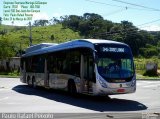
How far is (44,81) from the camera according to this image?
91.0ft

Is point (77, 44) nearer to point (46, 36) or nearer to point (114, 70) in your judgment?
point (114, 70)

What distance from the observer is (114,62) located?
772 inches

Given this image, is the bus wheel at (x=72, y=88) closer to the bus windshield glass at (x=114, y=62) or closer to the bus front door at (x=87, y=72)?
the bus front door at (x=87, y=72)

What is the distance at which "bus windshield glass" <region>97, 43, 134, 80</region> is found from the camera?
19.3 m

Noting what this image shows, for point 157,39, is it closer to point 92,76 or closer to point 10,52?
point 10,52

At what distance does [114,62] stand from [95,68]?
1.01 meters

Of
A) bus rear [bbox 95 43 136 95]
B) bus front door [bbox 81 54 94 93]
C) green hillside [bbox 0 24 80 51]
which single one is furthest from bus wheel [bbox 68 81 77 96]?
green hillside [bbox 0 24 80 51]

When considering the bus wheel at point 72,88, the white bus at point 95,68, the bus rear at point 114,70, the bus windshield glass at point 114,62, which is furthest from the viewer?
the bus wheel at point 72,88

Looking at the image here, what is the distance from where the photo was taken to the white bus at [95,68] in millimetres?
19109

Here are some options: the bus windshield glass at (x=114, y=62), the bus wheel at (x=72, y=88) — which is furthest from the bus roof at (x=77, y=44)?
the bus wheel at (x=72, y=88)

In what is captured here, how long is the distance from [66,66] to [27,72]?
10.8 m

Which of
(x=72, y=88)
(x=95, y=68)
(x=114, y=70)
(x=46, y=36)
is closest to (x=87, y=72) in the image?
(x=95, y=68)

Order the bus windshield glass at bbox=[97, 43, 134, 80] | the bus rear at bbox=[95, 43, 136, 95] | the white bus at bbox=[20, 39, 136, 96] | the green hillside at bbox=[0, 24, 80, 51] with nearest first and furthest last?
the bus rear at bbox=[95, 43, 136, 95], the white bus at bbox=[20, 39, 136, 96], the bus windshield glass at bbox=[97, 43, 134, 80], the green hillside at bbox=[0, 24, 80, 51]

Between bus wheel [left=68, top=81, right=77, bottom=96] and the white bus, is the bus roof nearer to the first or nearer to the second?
the white bus
